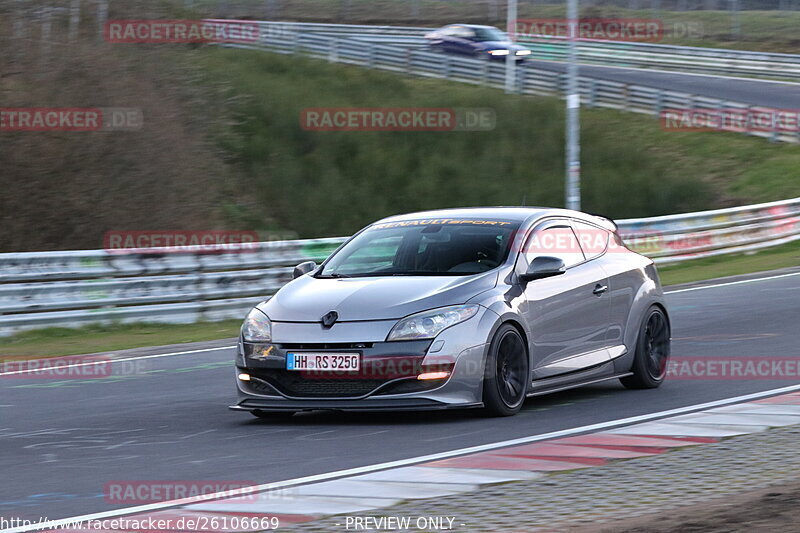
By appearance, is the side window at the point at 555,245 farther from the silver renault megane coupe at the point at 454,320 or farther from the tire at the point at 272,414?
the tire at the point at 272,414

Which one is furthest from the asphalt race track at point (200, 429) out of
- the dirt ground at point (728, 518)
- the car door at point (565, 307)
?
the dirt ground at point (728, 518)

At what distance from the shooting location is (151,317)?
677 inches

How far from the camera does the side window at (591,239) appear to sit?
1068cm

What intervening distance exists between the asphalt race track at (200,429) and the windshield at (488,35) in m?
33.5

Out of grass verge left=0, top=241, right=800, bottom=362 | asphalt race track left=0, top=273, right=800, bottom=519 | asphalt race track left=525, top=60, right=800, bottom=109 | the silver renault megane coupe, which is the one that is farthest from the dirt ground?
asphalt race track left=525, top=60, right=800, bottom=109

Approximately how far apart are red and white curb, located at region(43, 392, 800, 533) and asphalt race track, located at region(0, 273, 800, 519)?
44cm

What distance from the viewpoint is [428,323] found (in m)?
8.96

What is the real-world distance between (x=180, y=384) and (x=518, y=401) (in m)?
3.72

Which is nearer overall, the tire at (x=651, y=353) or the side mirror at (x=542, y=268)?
the side mirror at (x=542, y=268)

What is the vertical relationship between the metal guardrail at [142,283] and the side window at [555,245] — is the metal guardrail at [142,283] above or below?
below

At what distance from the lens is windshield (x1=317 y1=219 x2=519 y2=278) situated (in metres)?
9.76

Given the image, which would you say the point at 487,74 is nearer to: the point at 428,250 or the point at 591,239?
the point at 591,239

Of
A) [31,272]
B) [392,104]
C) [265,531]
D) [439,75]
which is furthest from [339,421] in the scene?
[439,75]

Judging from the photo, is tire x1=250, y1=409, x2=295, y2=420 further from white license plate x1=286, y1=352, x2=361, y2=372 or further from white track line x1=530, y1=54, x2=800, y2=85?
white track line x1=530, y1=54, x2=800, y2=85
